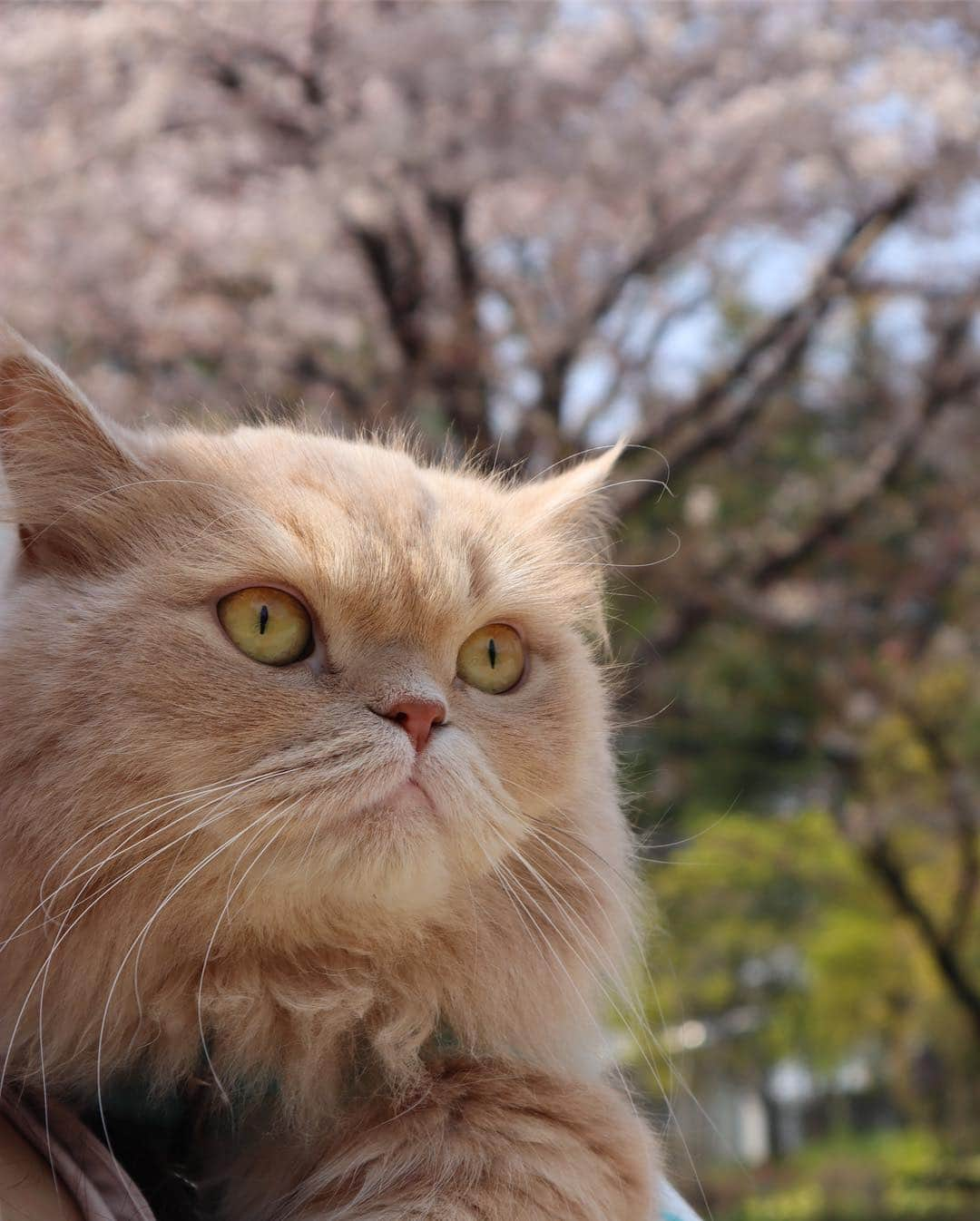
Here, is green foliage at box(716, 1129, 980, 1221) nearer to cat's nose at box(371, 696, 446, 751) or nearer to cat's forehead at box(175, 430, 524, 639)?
cat's forehead at box(175, 430, 524, 639)

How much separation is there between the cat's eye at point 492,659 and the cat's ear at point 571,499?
21 centimetres

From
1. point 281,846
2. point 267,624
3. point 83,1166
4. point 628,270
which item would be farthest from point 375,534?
point 628,270

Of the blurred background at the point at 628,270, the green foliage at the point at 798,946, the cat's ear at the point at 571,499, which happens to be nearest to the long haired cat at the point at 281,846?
the cat's ear at the point at 571,499

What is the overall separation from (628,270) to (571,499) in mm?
4706

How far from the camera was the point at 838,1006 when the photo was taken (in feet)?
44.2

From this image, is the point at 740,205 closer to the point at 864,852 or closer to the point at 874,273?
the point at 874,273

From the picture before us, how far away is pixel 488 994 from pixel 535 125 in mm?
4684

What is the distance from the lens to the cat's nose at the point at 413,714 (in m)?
1.13

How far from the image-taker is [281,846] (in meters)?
1.07

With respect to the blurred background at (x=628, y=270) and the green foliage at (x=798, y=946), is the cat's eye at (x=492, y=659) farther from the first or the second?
the green foliage at (x=798, y=946)

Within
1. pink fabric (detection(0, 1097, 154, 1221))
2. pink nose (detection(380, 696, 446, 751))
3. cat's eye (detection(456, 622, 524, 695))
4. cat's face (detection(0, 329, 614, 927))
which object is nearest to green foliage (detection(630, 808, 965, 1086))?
cat's eye (detection(456, 622, 524, 695))

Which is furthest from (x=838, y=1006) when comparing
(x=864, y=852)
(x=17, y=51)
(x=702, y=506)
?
(x=17, y=51)

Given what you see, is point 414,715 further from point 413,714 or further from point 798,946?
point 798,946

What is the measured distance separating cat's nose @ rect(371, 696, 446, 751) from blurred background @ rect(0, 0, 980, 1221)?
2.75m
